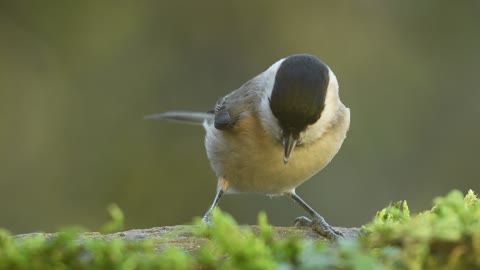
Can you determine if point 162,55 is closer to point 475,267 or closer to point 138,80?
point 138,80

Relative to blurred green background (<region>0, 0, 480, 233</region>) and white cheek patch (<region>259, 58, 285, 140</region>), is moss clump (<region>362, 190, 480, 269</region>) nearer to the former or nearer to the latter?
white cheek patch (<region>259, 58, 285, 140</region>)

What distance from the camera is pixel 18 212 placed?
8.95 m

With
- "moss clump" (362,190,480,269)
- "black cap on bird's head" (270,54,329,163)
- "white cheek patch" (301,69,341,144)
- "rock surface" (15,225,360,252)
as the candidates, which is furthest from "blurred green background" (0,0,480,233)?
"moss clump" (362,190,480,269)

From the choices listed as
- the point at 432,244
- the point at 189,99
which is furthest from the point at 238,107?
the point at 189,99

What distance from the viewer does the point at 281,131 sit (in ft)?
12.6

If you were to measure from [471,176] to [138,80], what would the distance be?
477 centimetres

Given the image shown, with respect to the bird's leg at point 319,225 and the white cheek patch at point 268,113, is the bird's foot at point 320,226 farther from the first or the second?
the white cheek patch at point 268,113

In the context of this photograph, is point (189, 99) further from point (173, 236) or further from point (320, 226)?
point (173, 236)

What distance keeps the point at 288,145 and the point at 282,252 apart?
201cm

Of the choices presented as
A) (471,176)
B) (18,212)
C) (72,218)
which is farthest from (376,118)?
(18,212)

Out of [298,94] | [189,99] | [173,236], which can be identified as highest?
[298,94]

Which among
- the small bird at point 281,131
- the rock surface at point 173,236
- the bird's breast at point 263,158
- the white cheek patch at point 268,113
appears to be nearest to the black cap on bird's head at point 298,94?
the small bird at point 281,131

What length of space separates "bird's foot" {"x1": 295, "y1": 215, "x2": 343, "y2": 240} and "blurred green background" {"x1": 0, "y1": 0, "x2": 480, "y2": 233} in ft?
16.0

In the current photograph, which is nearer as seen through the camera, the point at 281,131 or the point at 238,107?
the point at 281,131
